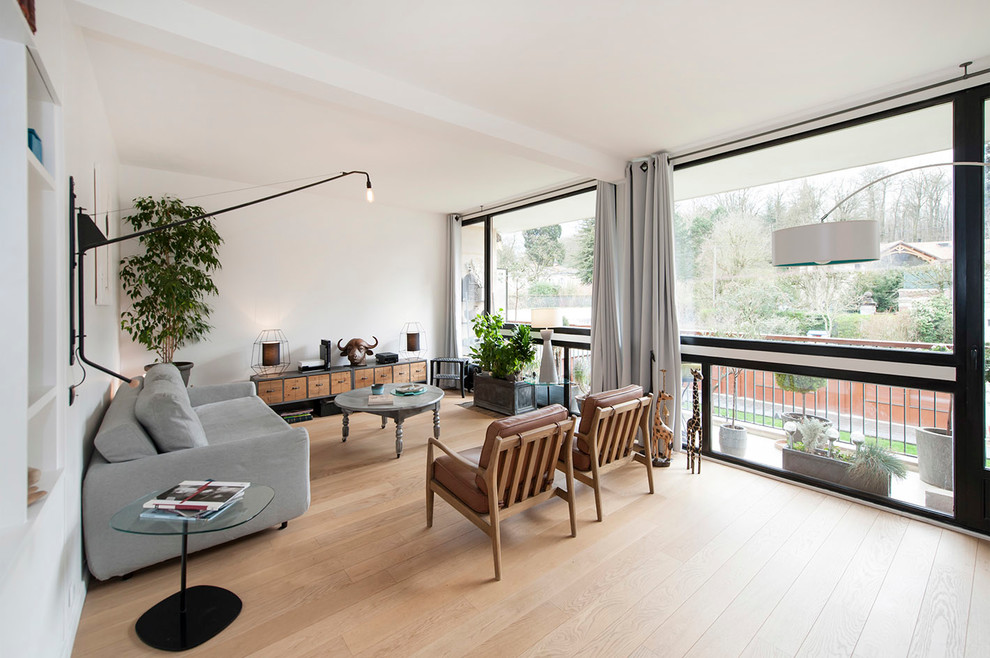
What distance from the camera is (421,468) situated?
3.68m

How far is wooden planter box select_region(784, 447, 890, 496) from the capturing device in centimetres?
310

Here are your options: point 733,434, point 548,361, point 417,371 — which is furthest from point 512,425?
point 417,371

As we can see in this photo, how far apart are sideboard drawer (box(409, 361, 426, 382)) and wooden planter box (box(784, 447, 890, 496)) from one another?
423 centimetres

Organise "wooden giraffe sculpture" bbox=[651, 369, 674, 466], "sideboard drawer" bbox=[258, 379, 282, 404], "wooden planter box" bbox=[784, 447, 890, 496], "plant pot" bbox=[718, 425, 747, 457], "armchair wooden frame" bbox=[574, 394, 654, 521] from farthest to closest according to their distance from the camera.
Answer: "sideboard drawer" bbox=[258, 379, 282, 404]
"plant pot" bbox=[718, 425, 747, 457]
"wooden giraffe sculpture" bbox=[651, 369, 674, 466]
"wooden planter box" bbox=[784, 447, 890, 496]
"armchair wooden frame" bbox=[574, 394, 654, 521]

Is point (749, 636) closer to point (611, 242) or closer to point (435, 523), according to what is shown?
point (435, 523)

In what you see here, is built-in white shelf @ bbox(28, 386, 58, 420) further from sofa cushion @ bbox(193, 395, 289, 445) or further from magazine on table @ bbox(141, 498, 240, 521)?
sofa cushion @ bbox(193, 395, 289, 445)

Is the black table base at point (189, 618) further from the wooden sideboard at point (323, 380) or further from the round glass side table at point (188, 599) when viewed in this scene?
the wooden sideboard at point (323, 380)

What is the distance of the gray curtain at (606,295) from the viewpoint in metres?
4.39

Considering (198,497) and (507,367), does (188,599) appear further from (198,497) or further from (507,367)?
(507,367)

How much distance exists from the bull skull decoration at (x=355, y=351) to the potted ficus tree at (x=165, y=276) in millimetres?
1671

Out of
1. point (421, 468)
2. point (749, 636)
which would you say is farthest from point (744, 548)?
point (421, 468)

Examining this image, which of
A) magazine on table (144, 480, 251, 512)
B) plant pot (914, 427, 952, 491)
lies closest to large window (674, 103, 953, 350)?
plant pot (914, 427, 952, 491)

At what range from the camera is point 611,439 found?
2.97m

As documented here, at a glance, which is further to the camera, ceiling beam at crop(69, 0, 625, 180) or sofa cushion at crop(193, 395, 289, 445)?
sofa cushion at crop(193, 395, 289, 445)
